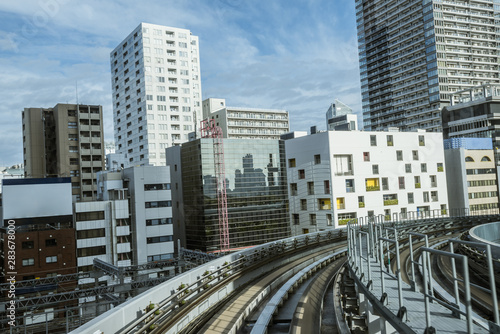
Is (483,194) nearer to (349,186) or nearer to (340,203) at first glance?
(349,186)

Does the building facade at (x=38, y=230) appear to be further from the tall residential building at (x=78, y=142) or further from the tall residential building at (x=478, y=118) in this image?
the tall residential building at (x=478, y=118)

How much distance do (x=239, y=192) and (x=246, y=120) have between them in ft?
201

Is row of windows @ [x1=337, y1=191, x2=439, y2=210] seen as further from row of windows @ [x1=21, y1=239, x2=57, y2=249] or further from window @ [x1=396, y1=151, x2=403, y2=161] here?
row of windows @ [x1=21, y1=239, x2=57, y2=249]

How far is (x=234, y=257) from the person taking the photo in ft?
60.4

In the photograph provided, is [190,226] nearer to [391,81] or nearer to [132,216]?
[132,216]

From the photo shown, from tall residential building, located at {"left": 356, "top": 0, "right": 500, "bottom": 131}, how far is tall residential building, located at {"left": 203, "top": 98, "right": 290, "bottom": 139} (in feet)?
132

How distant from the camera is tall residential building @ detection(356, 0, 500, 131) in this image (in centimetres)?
12075

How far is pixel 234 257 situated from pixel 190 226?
133 ft

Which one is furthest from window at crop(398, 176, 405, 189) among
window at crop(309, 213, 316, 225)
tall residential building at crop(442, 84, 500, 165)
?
tall residential building at crop(442, 84, 500, 165)

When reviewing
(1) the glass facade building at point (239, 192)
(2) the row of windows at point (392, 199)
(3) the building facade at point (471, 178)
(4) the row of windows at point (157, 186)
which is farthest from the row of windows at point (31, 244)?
(3) the building facade at point (471, 178)

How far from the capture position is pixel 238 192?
55219 mm

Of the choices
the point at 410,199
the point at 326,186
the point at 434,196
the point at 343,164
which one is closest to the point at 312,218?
the point at 326,186

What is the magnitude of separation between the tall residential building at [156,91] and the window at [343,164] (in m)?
51.5

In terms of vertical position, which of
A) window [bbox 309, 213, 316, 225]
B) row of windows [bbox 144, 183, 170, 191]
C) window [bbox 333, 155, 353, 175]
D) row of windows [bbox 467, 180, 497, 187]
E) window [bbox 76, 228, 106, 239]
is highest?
window [bbox 333, 155, 353, 175]
